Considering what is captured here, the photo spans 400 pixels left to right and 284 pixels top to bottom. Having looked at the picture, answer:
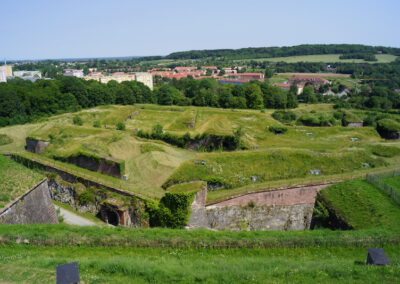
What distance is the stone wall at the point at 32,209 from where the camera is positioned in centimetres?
1780

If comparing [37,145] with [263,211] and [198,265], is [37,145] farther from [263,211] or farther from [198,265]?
[198,265]

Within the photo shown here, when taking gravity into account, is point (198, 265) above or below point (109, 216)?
above

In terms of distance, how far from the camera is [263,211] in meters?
20.6

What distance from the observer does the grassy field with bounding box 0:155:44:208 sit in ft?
61.2

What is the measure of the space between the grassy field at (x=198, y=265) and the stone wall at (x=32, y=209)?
500cm

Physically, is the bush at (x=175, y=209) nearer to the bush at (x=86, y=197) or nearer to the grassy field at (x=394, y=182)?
the bush at (x=86, y=197)

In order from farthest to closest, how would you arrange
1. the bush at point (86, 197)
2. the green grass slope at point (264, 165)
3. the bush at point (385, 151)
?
1. the bush at point (385, 151)
2. the bush at point (86, 197)
3. the green grass slope at point (264, 165)

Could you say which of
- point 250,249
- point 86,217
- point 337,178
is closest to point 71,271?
point 250,249

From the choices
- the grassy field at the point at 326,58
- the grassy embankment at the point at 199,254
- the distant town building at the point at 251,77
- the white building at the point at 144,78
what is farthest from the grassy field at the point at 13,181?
the grassy field at the point at 326,58

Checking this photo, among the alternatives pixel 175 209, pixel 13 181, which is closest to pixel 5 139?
pixel 13 181

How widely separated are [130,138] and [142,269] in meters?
21.6

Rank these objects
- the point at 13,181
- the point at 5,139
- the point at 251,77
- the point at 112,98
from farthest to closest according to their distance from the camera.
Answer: the point at 251,77 < the point at 112,98 < the point at 5,139 < the point at 13,181

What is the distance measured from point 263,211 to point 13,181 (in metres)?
16.0

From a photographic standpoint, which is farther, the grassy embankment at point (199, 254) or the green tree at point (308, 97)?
the green tree at point (308, 97)
